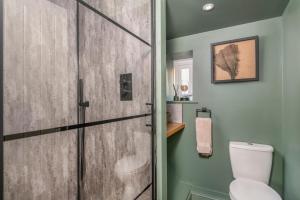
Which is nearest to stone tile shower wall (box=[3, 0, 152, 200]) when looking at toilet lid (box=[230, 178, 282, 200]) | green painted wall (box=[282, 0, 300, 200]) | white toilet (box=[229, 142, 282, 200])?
toilet lid (box=[230, 178, 282, 200])

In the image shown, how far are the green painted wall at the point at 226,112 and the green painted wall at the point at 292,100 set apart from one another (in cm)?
11

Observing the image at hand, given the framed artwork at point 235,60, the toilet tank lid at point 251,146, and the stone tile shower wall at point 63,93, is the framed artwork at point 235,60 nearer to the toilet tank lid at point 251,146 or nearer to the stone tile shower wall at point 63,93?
the toilet tank lid at point 251,146

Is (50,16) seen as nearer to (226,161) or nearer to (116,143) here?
(116,143)

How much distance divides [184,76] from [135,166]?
1.66 m

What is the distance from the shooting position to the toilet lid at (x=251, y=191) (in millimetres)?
1358

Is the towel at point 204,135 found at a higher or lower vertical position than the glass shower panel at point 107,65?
lower

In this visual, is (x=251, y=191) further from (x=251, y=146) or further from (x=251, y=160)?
(x=251, y=146)

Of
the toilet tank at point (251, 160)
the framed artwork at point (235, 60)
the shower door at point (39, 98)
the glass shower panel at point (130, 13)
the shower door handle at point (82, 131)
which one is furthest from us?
the framed artwork at point (235, 60)

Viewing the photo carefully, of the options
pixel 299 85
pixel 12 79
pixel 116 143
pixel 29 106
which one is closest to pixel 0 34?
pixel 12 79

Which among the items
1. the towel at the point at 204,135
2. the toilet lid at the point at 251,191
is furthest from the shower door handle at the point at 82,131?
the towel at the point at 204,135

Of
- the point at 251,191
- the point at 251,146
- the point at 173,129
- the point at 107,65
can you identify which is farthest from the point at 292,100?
the point at 107,65

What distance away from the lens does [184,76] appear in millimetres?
2406

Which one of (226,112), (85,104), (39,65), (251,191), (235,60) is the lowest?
(251,191)

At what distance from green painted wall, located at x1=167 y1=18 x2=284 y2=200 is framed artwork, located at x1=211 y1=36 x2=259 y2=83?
0.22ft
